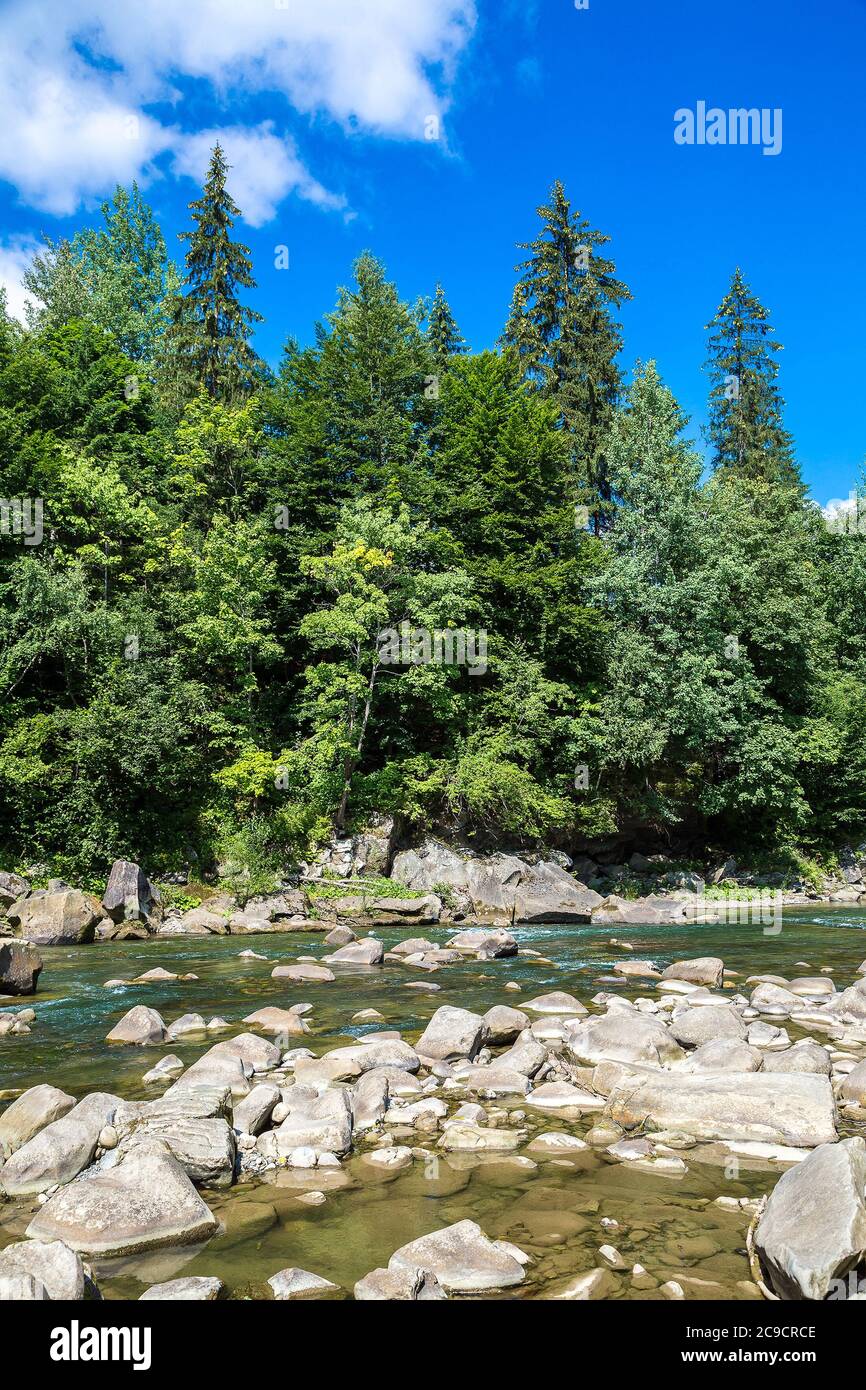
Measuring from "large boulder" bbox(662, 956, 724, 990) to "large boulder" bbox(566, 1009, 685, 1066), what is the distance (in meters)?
3.88

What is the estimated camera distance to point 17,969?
12.0 metres

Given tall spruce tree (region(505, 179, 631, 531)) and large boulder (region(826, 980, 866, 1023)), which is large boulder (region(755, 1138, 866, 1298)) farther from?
tall spruce tree (region(505, 179, 631, 531))

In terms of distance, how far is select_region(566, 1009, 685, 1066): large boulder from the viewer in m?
7.88

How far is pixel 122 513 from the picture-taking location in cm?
2656

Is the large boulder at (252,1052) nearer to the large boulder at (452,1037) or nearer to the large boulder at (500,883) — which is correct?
the large boulder at (452,1037)

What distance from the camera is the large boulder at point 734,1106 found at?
6.20m

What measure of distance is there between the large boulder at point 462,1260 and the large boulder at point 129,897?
1656 centimetres

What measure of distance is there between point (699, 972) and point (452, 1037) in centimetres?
546

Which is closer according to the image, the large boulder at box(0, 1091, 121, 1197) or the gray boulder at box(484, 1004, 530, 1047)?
the large boulder at box(0, 1091, 121, 1197)

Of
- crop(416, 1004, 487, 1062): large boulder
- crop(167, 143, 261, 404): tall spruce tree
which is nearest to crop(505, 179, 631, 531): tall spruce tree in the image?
crop(167, 143, 261, 404): tall spruce tree

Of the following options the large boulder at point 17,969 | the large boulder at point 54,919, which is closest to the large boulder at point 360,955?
the large boulder at point 17,969

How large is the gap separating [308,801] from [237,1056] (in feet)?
55.6

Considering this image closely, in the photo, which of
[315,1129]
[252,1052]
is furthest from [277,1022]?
[315,1129]
